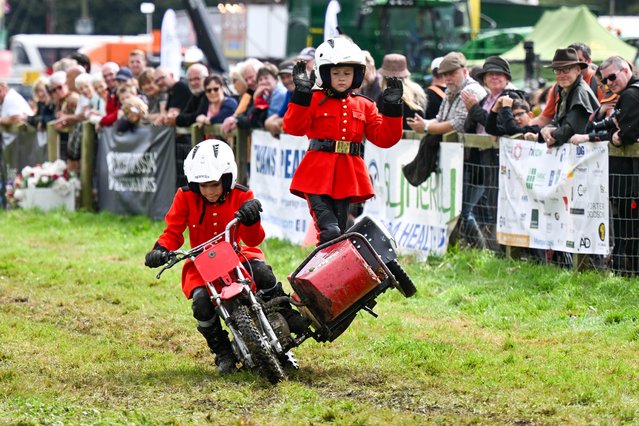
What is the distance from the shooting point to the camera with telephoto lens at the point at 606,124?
36.9 ft

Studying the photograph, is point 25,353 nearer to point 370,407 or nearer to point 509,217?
point 370,407

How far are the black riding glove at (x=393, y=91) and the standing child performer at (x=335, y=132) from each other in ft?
0.17

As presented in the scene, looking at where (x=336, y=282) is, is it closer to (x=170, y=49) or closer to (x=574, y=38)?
(x=170, y=49)

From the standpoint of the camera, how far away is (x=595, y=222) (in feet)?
37.4

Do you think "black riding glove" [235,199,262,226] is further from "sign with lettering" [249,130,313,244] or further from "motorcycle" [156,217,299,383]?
"sign with lettering" [249,130,313,244]

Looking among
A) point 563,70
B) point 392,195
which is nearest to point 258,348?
point 563,70

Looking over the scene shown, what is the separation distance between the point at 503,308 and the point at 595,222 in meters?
1.27

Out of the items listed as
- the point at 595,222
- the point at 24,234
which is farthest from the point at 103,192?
the point at 595,222

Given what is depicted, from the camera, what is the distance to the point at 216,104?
56.3 ft

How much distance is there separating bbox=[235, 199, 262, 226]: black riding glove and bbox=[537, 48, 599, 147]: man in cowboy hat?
12.8 feet

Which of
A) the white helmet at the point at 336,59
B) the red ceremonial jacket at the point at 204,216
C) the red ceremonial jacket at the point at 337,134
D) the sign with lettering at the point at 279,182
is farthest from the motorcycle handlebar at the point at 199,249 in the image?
the sign with lettering at the point at 279,182

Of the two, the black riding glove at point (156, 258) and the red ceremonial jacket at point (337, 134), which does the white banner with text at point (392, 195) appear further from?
the black riding glove at point (156, 258)

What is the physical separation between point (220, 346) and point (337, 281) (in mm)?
1013

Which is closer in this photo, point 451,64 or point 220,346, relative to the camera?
point 220,346
